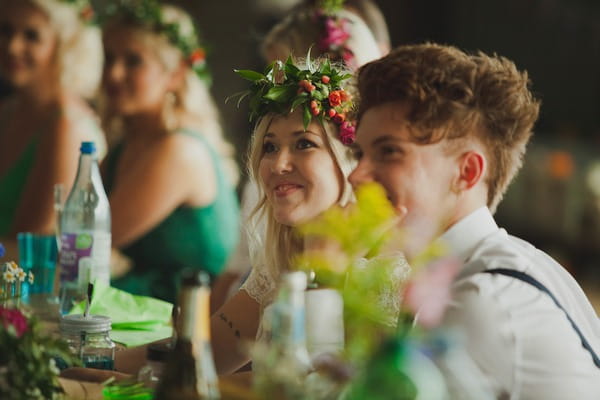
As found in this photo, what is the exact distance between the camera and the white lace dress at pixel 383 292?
207cm

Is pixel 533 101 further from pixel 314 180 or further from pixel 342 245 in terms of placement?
pixel 342 245

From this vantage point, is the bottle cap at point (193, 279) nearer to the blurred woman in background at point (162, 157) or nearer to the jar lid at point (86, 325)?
the jar lid at point (86, 325)

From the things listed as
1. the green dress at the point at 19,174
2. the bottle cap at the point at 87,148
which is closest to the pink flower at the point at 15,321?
the bottle cap at the point at 87,148

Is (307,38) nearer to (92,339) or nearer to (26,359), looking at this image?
(92,339)

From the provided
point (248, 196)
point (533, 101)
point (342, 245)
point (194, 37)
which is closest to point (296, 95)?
point (533, 101)

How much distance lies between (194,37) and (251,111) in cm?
208

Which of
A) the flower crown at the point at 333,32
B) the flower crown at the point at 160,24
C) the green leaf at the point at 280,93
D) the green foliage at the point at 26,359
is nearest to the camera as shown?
the green foliage at the point at 26,359

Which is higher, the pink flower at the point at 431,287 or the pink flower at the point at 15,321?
the pink flower at the point at 431,287

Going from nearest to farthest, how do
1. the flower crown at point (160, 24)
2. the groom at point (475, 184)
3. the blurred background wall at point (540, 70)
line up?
the groom at point (475, 184), the flower crown at point (160, 24), the blurred background wall at point (540, 70)

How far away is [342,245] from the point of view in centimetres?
121

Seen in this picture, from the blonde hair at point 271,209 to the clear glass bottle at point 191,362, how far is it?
3.45ft

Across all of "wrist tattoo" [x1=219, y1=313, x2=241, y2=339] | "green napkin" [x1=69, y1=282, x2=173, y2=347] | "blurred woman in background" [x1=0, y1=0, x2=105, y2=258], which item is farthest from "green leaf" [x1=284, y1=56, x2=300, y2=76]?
"blurred woman in background" [x1=0, y1=0, x2=105, y2=258]

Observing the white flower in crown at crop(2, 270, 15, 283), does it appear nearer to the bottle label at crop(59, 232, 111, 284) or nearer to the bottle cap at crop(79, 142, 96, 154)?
the bottle label at crop(59, 232, 111, 284)

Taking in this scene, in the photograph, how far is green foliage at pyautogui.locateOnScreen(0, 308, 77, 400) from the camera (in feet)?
4.56
